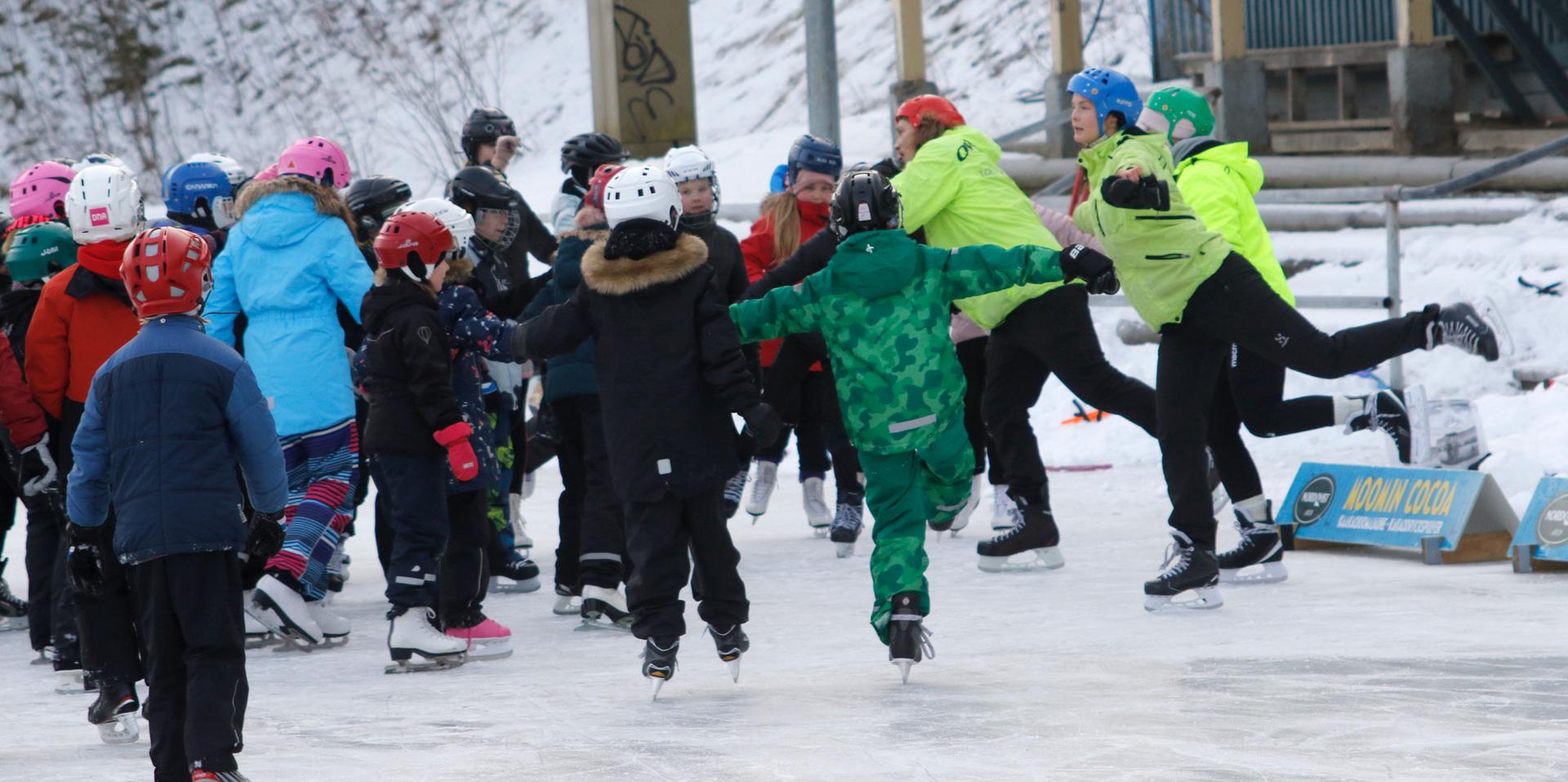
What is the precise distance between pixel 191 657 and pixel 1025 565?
401 cm

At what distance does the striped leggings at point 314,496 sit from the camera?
271 inches

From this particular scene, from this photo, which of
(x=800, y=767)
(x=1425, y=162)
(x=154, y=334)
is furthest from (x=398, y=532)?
(x=1425, y=162)

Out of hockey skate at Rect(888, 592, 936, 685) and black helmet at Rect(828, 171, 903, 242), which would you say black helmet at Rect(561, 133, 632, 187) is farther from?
hockey skate at Rect(888, 592, 936, 685)

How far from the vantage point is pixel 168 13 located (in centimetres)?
3094

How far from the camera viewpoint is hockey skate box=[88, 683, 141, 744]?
5.32m

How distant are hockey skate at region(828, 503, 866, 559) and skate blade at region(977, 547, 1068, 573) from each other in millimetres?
779

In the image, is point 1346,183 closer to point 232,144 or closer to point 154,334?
point 154,334

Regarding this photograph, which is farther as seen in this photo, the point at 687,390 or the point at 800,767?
the point at 687,390

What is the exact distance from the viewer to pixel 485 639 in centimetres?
666

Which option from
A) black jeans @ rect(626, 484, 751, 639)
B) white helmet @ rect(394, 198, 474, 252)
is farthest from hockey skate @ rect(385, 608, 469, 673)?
white helmet @ rect(394, 198, 474, 252)

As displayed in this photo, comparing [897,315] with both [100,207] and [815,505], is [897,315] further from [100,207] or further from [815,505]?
[815,505]

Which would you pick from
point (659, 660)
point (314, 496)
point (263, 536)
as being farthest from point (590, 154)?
point (263, 536)

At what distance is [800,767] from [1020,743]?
0.59 metres

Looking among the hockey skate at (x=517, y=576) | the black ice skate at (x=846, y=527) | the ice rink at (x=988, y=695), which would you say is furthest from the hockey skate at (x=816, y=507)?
the hockey skate at (x=517, y=576)
